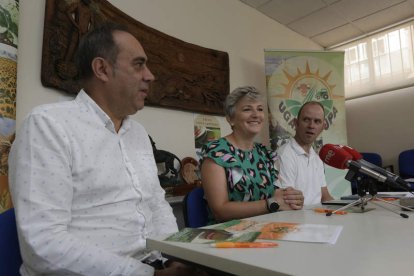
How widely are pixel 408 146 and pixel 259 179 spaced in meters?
3.54

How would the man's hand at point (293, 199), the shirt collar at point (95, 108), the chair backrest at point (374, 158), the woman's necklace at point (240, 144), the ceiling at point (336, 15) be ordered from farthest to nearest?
1. the chair backrest at point (374, 158)
2. the ceiling at point (336, 15)
3. the woman's necklace at point (240, 144)
4. the man's hand at point (293, 199)
5. the shirt collar at point (95, 108)

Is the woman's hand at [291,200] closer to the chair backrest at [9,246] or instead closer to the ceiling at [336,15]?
the chair backrest at [9,246]

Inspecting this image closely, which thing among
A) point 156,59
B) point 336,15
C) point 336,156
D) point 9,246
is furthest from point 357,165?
point 336,15

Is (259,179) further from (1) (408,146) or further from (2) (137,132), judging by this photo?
(1) (408,146)

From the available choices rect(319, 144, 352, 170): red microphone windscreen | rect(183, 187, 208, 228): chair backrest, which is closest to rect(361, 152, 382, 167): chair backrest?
rect(319, 144, 352, 170): red microphone windscreen

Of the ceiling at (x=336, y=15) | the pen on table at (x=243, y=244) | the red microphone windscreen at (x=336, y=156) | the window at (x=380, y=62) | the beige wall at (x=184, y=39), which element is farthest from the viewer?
the window at (x=380, y=62)

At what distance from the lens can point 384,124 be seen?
4.36 metres

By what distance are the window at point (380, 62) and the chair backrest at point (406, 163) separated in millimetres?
989

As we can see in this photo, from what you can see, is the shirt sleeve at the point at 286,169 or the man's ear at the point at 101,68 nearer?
the man's ear at the point at 101,68

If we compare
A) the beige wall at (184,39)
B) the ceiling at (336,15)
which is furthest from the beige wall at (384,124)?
the beige wall at (184,39)

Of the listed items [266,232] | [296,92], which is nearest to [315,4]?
[296,92]

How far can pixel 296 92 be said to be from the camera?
3.54 meters

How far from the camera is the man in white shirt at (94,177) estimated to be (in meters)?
0.79

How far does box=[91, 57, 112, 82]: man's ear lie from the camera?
110 centimetres
